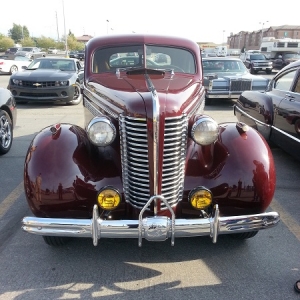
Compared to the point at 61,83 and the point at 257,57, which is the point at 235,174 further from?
the point at 257,57

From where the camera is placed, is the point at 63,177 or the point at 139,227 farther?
the point at 63,177

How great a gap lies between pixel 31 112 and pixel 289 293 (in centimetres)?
910

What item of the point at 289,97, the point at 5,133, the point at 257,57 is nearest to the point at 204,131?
the point at 289,97

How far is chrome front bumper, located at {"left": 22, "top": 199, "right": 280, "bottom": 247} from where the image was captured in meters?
2.68

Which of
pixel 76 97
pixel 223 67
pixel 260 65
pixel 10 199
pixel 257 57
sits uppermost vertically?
pixel 223 67

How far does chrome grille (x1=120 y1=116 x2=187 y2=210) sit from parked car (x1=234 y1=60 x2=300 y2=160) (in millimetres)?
2809

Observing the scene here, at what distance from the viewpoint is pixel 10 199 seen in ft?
14.7

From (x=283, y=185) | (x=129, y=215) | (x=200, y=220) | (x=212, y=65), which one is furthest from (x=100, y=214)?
(x=212, y=65)

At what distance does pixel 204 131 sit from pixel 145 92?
0.63m

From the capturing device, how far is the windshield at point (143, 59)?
447cm

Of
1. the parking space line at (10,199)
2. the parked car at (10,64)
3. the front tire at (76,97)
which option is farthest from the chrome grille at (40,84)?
the parked car at (10,64)

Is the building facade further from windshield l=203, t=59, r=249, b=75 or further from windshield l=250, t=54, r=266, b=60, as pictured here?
windshield l=203, t=59, r=249, b=75

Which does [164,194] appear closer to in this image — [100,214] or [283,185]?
[100,214]

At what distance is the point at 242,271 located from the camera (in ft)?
10.2
